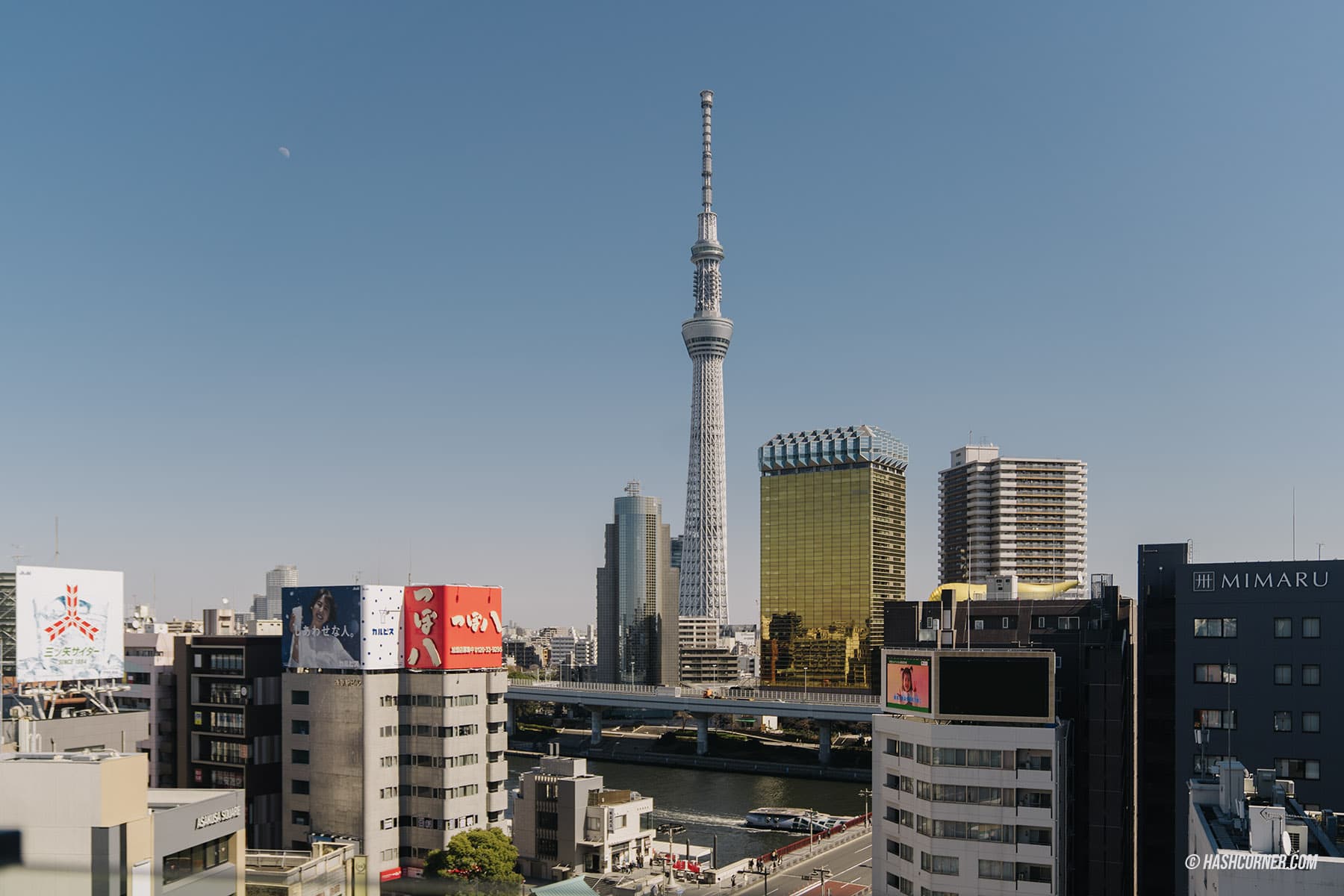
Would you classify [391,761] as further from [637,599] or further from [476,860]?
[637,599]

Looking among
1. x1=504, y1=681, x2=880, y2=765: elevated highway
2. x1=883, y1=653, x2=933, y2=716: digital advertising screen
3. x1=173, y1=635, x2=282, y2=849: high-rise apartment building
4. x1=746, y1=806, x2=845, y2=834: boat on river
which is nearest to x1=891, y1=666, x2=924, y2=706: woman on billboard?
x1=883, y1=653, x2=933, y2=716: digital advertising screen

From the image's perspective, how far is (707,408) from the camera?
167250mm

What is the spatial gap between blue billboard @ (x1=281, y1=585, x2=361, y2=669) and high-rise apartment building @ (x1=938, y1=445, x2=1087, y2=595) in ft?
356

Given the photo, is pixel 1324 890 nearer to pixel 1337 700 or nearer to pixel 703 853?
pixel 1337 700

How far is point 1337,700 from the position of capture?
30703 millimetres

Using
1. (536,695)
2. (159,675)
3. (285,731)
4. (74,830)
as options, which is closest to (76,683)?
(285,731)

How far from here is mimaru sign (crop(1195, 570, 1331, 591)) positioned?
31.2 metres

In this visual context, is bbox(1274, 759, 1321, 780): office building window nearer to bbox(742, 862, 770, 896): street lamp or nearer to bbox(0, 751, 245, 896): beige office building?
bbox(742, 862, 770, 896): street lamp

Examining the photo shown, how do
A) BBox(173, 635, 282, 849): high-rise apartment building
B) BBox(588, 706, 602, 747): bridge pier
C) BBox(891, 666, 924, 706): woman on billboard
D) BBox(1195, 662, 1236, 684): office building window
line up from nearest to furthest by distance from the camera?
BBox(891, 666, 924, 706): woman on billboard < BBox(1195, 662, 1236, 684): office building window < BBox(173, 635, 282, 849): high-rise apartment building < BBox(588, 706, 602, 747): bridge pier

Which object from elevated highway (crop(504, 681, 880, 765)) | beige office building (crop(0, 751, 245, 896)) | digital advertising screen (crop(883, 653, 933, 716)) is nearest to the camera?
beige office building (crop(0, 751, 245, 896))

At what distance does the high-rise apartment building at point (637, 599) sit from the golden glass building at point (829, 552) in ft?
94.2

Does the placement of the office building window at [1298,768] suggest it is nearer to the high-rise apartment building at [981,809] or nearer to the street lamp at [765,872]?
the high-rise apartment building at [981,809]

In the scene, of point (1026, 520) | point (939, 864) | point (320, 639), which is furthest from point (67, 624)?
point (1026, 520)

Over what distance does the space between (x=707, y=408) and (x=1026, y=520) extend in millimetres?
50451
